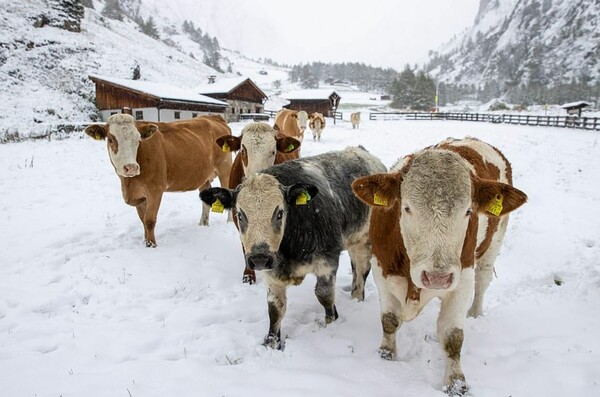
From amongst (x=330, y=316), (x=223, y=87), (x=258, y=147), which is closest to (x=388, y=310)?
(x=330, y=316)

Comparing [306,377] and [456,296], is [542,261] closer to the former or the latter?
[456,296]

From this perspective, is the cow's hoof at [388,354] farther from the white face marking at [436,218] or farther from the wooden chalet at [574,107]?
the wooden chalet at [574,107]

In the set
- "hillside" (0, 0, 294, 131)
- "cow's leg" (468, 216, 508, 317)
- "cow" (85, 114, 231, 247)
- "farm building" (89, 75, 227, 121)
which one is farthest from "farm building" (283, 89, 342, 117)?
"cow's leg" (468, 216, 508, 317)

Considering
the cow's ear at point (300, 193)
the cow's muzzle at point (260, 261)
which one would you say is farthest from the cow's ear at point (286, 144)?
the cow's muzzle at point (260, 261)

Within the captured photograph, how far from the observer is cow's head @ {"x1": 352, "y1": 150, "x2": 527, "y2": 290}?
244cm

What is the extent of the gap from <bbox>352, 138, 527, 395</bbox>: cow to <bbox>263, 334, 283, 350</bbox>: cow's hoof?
989 millimetres

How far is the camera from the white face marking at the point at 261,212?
320 centimetres

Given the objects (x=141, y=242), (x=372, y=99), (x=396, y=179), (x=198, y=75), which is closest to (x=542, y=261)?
(x=396, y=179)

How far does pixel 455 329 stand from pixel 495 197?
43.3 inches

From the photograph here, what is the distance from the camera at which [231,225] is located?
775cm

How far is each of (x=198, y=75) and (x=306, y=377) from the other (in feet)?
217

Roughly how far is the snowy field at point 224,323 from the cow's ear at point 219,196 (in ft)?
4.48

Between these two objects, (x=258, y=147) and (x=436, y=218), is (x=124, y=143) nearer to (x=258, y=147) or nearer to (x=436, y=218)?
(x=258, y=147)

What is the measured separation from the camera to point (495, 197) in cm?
271
